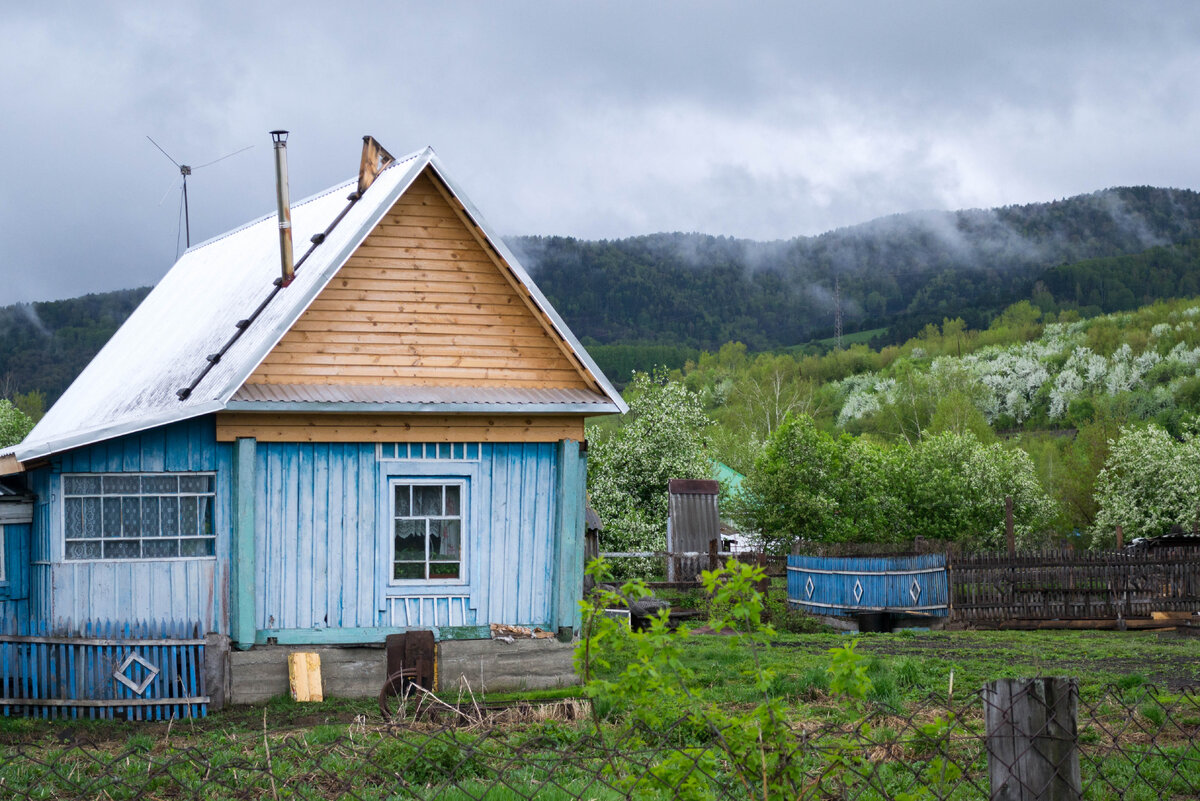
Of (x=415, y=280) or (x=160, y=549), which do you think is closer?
(x=160, y=549)

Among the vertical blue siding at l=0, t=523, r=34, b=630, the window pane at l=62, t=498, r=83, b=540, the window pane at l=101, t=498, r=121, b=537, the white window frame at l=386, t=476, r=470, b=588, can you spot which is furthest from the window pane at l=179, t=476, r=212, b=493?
the white window frame at l=386, t=476, r=470, b=588

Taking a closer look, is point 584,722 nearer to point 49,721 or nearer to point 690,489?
point 49,721

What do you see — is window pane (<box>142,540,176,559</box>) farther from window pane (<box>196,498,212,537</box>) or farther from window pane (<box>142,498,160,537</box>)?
window pane (<box>196,498,212,537</box>)

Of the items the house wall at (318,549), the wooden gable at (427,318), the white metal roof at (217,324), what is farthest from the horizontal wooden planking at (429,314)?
the house wall at (318,549)

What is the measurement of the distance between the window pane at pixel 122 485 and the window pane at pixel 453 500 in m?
3.79

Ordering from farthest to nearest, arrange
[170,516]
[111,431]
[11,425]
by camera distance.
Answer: [11,425]
[170,516]
[111,431]

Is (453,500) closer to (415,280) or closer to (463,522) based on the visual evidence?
(463,522)

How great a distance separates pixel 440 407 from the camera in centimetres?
1434

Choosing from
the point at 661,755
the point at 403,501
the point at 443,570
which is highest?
the point at 403,501

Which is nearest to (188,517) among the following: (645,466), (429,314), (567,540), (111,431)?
(111,431)

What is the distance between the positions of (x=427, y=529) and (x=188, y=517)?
295cm

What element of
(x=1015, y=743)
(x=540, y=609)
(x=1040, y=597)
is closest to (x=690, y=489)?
(x=1040, y=597)

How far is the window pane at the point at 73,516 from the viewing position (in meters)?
13.8

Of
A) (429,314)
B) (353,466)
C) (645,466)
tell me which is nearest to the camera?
(353,466)
